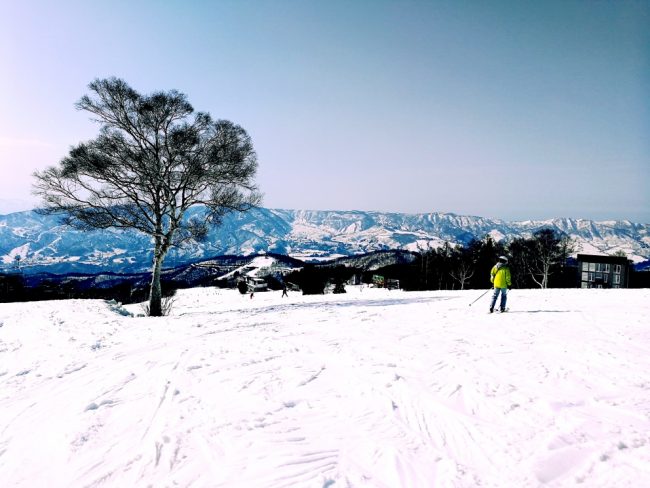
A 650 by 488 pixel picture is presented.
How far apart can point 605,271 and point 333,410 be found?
90.3 m

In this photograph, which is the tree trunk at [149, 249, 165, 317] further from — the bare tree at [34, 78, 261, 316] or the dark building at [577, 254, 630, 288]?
the dark building at [577, 254, 630, 288]

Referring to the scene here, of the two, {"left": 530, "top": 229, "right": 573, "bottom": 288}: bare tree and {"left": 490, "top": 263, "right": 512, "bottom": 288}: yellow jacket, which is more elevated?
{"left": 530, "top": 229, "right": 573, "bottom": 288}: bare tree

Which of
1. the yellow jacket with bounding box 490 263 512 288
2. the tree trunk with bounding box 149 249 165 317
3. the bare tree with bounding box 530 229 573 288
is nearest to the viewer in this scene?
the yellow jacket with bounding box 490 263 512 288

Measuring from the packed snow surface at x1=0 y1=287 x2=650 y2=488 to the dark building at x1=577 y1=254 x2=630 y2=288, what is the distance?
80.4 metres

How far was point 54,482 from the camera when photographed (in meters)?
3.27

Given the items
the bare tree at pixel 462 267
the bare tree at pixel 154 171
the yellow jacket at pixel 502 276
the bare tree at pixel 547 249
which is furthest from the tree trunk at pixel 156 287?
the bare tree at pixel 547 249

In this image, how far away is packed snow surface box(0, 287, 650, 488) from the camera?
3.33 metres

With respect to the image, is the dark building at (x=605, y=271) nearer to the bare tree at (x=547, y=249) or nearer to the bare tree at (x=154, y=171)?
the bare tree at (x=547, y=249)

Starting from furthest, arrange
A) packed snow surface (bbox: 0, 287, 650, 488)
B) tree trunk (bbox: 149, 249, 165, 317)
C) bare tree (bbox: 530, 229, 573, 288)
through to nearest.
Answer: bare tree (bbox: 530, 229, 573, 288), tree trunk (bbox: 149, 249, 165, 317), packed snow surface (bbox: 0, 287, 650, 488)

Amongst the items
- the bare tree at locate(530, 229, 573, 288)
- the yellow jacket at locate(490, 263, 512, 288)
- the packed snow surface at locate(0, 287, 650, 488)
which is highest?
the bare tree at locate(530, 229, 573, 288)

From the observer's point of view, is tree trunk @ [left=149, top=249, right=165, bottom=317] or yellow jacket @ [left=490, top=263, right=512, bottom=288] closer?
yellow jacket @ [left=490, top=263, right=512, bottom=288]

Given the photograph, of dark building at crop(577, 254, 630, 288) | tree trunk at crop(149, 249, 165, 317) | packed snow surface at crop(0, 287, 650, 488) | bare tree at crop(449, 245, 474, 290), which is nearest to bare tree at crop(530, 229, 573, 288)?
bare tree at crop(449, 245, 474, 290)

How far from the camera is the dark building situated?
69.5 metres

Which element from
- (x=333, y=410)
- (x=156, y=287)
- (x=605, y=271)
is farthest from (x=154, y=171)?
(x=605, y=271)
